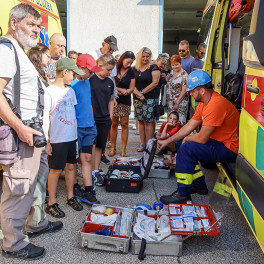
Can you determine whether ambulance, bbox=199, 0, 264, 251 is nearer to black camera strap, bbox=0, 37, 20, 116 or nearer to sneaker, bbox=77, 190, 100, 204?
sneaker, bbox=77, 190, 100, 204

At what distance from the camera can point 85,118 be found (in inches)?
138

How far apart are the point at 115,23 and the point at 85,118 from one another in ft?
21.3

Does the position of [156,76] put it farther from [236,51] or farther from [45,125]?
[45,125]

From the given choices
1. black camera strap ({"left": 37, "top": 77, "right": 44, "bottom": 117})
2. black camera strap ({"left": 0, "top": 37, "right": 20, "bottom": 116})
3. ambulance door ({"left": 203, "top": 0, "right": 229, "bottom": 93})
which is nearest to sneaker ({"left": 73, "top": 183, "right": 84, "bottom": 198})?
black camera strap ({"left": 37, "top": 77, "right": 44, "bottom": 117})

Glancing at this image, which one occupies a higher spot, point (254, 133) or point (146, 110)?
point (254, 133)

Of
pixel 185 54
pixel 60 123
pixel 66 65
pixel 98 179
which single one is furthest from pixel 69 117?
pixel 185 54

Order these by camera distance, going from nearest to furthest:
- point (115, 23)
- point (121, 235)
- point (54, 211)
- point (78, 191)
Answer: point (121, 235) < point (54, 211) < point (78, 191) < point (115, 23)

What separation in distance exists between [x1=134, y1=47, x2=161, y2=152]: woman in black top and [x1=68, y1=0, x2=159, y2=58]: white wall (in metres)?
3.94

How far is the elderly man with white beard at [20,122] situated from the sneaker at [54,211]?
649mm

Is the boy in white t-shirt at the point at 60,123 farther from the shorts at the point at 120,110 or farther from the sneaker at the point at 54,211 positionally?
the shorts at the point at 120,110

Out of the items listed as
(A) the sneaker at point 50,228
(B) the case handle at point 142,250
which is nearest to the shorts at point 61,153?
(A) the sneaker at point 50,228

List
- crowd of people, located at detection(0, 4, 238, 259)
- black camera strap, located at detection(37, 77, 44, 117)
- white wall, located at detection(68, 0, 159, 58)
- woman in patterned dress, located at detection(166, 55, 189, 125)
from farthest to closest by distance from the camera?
white wall, located at detection(68, 0, 159, 58) → woman in patterned dress, located at detection(166, 55, 189, 125) → black camera strap, located at detection(37, 77, 44, 117) → crowd of people, located at detection(0, 4, 238, 259)

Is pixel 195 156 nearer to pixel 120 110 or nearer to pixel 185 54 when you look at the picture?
pixel 120 110

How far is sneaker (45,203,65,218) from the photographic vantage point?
10.6ft
